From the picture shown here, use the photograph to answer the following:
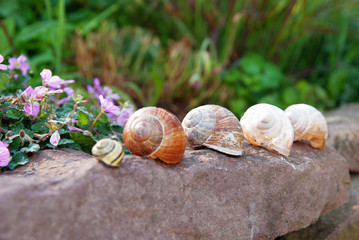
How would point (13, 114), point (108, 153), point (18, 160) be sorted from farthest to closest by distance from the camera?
point (13, 114) < point (18, 160) < point (108, 153)

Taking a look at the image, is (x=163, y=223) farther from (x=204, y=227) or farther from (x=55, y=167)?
(x=55, y=167)

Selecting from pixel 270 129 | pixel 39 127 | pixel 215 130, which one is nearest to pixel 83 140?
pixel 39 127

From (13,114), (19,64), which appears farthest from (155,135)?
(19,64)

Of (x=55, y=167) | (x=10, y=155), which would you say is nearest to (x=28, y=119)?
(x=10, y=155)

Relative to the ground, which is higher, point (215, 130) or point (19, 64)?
point (19, 64)

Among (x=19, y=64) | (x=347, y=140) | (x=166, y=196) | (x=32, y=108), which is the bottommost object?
(x=347, y=140)

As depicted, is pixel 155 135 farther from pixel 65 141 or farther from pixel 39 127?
pixel 39 127

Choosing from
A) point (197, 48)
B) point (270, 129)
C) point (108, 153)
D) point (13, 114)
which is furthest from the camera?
point (197, 48)

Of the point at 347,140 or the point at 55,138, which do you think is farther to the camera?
the point at 347,140
